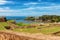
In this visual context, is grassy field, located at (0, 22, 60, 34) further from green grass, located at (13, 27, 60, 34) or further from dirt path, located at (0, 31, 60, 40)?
dirt path, located at (0, 31, 60, 40)

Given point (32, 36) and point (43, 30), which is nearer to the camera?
point (32, 36)

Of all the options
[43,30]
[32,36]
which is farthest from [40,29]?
[32,36]

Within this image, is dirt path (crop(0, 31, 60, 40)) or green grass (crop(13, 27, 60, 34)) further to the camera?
green grass (crop(13, 27, 60, 34))

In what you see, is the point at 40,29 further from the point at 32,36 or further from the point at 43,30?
the point at 32,36

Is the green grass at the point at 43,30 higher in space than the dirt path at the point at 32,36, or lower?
higher

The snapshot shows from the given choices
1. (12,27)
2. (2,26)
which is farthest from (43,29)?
(2,26)

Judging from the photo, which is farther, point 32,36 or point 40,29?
point 40,29

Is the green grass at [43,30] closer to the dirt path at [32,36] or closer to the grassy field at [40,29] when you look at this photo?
the grassy field at [40,29]

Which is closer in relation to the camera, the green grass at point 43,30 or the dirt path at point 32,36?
the dirt path at point 32,36

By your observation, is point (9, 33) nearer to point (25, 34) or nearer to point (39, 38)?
point (25, 34)

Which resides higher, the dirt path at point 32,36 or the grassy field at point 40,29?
the grassy field at point 40,29

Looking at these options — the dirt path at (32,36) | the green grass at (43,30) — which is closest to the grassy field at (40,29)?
the green grass at (43,30)

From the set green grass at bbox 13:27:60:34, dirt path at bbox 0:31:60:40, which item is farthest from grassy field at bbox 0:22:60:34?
dirt path at bbox 0:31:60:40

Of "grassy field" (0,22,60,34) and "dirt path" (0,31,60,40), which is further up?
"grassy field" (0,22,60,34)
